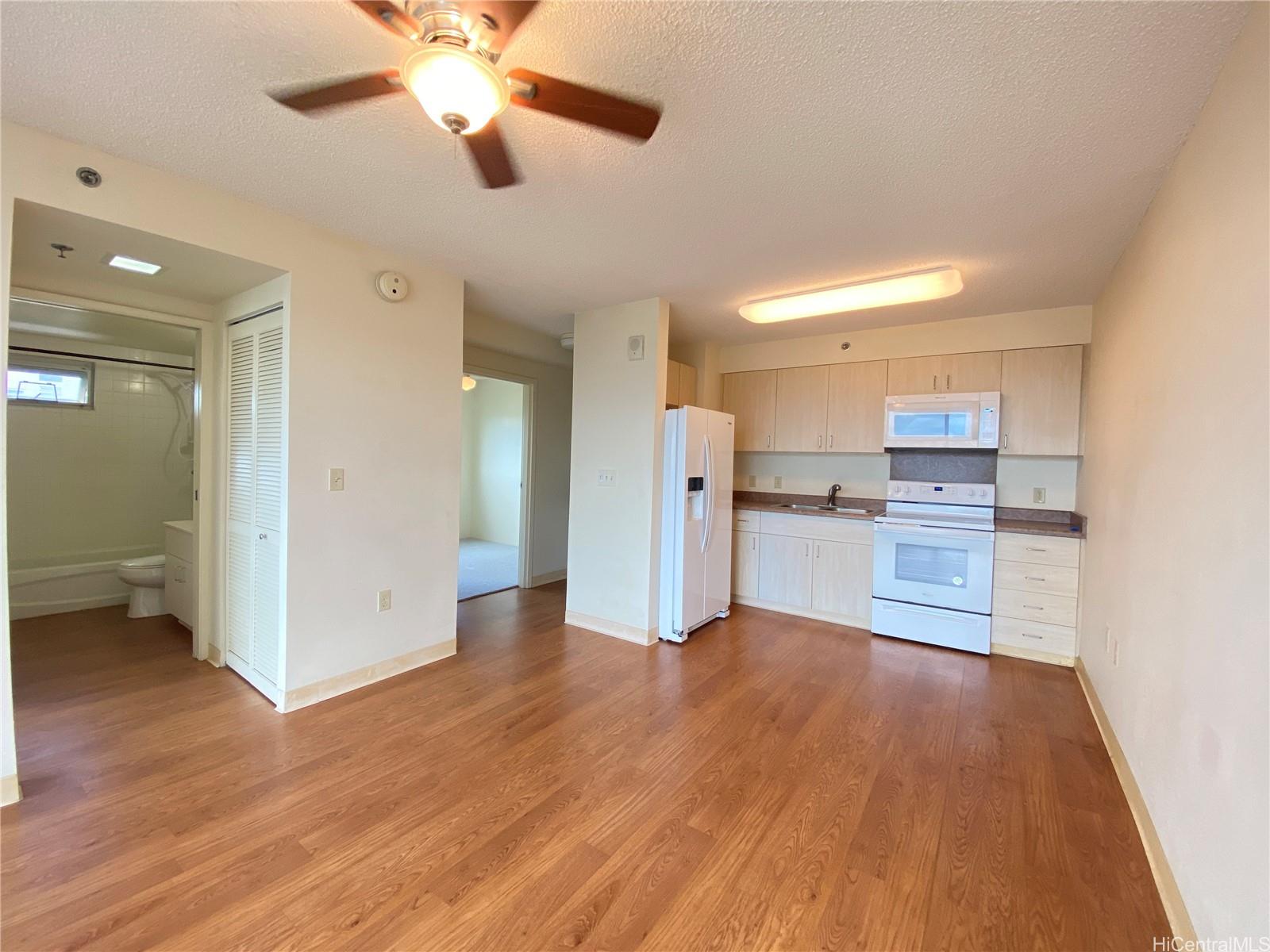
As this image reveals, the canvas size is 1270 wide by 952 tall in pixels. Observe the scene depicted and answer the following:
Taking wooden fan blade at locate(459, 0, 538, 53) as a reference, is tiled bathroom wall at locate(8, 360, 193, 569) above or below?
below

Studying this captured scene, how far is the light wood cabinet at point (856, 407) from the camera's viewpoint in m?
Answer: 4.23

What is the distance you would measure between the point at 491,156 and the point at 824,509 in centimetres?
373

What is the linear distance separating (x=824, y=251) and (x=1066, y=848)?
2.65 meters

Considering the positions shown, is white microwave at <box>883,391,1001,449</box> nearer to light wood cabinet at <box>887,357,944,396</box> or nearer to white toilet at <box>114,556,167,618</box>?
light wood cabinet at <box>887,357,944,396</box>

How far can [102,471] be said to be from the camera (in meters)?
4.61

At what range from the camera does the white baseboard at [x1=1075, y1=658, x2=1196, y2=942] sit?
4.67 ft

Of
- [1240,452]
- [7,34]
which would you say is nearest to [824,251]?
[1240,452]

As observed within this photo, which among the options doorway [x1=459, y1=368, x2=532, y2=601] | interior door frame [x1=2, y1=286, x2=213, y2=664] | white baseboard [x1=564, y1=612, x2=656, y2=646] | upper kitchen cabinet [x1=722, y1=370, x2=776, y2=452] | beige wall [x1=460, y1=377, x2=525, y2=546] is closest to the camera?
interior door frame [x1=2, y1=286, x2=213, y2=664]

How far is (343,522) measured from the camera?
2730mm

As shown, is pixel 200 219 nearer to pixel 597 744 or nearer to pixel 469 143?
pixel 469 143

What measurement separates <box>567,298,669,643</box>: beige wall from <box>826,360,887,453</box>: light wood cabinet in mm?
1681

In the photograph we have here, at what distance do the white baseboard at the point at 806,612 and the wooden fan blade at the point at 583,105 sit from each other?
3.76 meters

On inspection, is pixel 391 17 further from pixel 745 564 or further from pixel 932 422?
pixel 745 564

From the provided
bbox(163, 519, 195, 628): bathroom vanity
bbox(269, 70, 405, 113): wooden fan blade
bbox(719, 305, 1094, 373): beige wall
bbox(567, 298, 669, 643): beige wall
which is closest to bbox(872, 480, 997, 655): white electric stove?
bbox(719, 305, 1094, 373): beige wall
